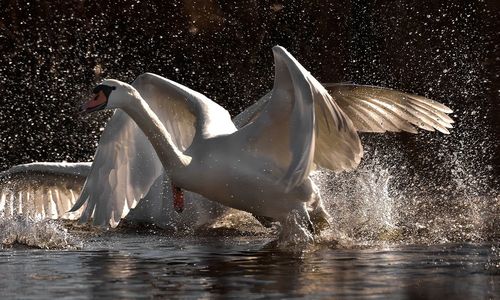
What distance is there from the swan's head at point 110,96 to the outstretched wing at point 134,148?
2.26 feet

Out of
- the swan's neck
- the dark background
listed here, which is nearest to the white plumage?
the swan's neck

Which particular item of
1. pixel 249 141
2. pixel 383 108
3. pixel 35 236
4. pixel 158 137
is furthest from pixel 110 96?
pixel 383 108

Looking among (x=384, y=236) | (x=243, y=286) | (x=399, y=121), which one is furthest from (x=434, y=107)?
(x=243, y=286)

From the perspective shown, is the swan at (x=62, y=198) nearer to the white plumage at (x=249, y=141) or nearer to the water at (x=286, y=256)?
the water at (x=286, y=256)

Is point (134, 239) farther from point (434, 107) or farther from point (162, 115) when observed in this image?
point (434, 107)

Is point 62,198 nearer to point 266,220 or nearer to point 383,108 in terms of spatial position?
point 266,220

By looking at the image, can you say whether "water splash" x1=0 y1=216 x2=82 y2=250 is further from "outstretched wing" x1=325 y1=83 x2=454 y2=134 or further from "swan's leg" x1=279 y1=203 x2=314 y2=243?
"outstretched wing" x1=325 y1=83 x2=454 y2=134

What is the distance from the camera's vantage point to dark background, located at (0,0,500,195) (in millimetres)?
15586

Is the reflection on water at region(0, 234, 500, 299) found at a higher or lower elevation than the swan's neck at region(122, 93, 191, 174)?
lower

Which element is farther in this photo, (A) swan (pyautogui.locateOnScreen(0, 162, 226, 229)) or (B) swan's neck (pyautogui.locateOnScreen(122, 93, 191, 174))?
(A) swan (pyautogui.locateOnScreen(0, 162, 226, 229))

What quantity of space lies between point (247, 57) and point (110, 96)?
8370 millimetres

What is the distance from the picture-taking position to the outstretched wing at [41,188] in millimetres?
10828

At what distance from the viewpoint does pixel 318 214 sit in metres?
9.48

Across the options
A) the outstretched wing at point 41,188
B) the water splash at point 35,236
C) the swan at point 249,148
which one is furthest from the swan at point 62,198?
the water splash at point 35,236
